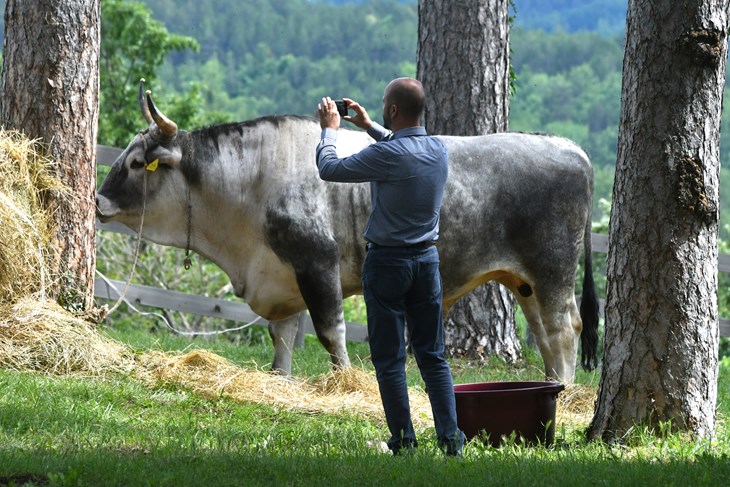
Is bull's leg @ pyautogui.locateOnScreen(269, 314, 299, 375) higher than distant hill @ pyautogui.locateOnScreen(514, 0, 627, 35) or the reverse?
the reverse

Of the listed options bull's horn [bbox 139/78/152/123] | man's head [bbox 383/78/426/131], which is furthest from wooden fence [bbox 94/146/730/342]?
man's head [bbox 383/78/426/131]

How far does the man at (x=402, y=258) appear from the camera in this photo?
19.3 feet

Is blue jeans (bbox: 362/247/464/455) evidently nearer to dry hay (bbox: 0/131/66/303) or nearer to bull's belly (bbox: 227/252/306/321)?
bull's belly (bbox: 227/252/306/321)

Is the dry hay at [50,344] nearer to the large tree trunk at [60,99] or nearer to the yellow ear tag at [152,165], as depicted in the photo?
the large tree trunk at [60,99]

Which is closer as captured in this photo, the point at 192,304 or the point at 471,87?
the point at 471,87

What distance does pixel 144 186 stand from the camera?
9.02 meters

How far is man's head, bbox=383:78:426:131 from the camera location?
5.98 metres

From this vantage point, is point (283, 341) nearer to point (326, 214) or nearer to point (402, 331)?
point (326, 214)

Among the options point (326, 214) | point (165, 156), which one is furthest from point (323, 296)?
point (165, 156)

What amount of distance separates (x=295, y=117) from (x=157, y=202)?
4.13 ft

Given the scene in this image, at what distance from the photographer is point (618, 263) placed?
6.45 meters

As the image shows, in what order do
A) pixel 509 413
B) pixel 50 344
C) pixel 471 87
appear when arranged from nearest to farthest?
pixel 509 413 → pixel 50 344 → pixel 471 87

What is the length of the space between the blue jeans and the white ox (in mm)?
2539

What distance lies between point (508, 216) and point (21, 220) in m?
3.54
